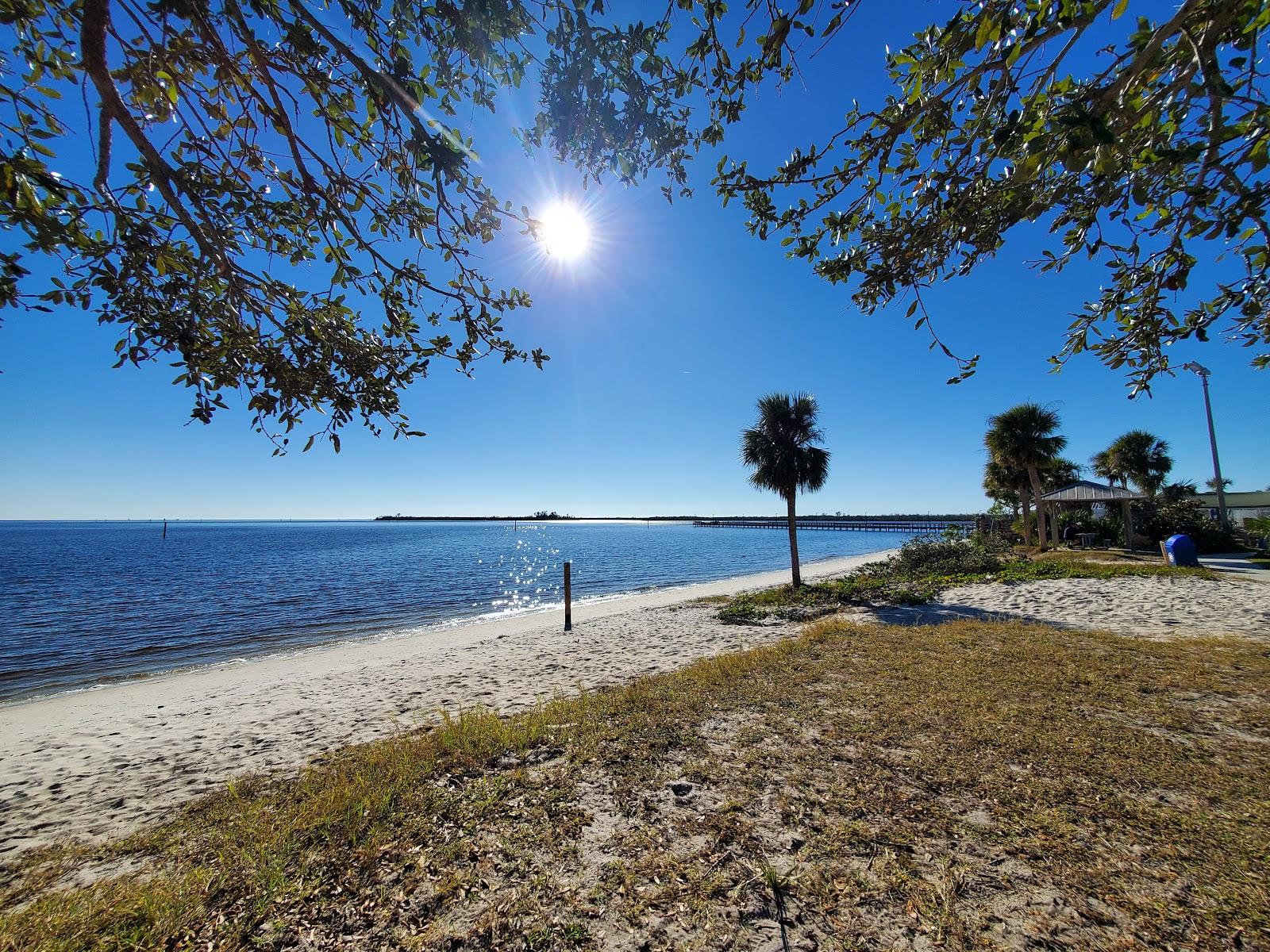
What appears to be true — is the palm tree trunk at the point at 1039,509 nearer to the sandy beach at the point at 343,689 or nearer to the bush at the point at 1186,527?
the bush at the point at 1186,527

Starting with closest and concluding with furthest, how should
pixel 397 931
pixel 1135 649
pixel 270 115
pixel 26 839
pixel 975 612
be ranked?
pixel 397 931
pixel 270 115
pixel 26 839
pixel 1135 649
pixel 975 612

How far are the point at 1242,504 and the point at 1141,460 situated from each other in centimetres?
3101

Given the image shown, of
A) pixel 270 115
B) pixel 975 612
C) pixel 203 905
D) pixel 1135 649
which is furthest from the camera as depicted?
pixel 975 612

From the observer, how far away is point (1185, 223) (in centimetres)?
327

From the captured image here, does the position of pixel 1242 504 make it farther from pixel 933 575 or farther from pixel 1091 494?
pixel 933 575

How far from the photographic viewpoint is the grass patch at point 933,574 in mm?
14531

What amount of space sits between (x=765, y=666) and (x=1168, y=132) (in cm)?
720

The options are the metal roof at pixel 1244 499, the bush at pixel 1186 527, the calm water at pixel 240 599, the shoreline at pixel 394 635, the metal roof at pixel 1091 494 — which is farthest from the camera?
the metal roof at pixel 1244 499

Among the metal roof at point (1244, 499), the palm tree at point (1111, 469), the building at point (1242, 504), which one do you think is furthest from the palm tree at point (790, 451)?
the metal roof at point (1244, 499)

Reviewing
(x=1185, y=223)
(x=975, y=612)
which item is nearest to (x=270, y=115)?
(x=1185, y=223)

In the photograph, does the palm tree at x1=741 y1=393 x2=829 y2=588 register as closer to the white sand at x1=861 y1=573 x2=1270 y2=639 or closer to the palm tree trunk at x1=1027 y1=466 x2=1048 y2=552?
the white sand at x1=861 y1=573 x2=1270 y2=639

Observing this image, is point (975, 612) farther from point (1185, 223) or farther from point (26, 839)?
point (26, 839)

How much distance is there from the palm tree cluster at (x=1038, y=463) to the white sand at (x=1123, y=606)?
537 inches

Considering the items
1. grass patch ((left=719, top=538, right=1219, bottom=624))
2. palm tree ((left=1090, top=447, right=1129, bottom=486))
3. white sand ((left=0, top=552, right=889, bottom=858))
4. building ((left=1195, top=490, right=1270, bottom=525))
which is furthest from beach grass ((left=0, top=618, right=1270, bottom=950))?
building ((left=1195, top=490, right=1270, bottom=525))
